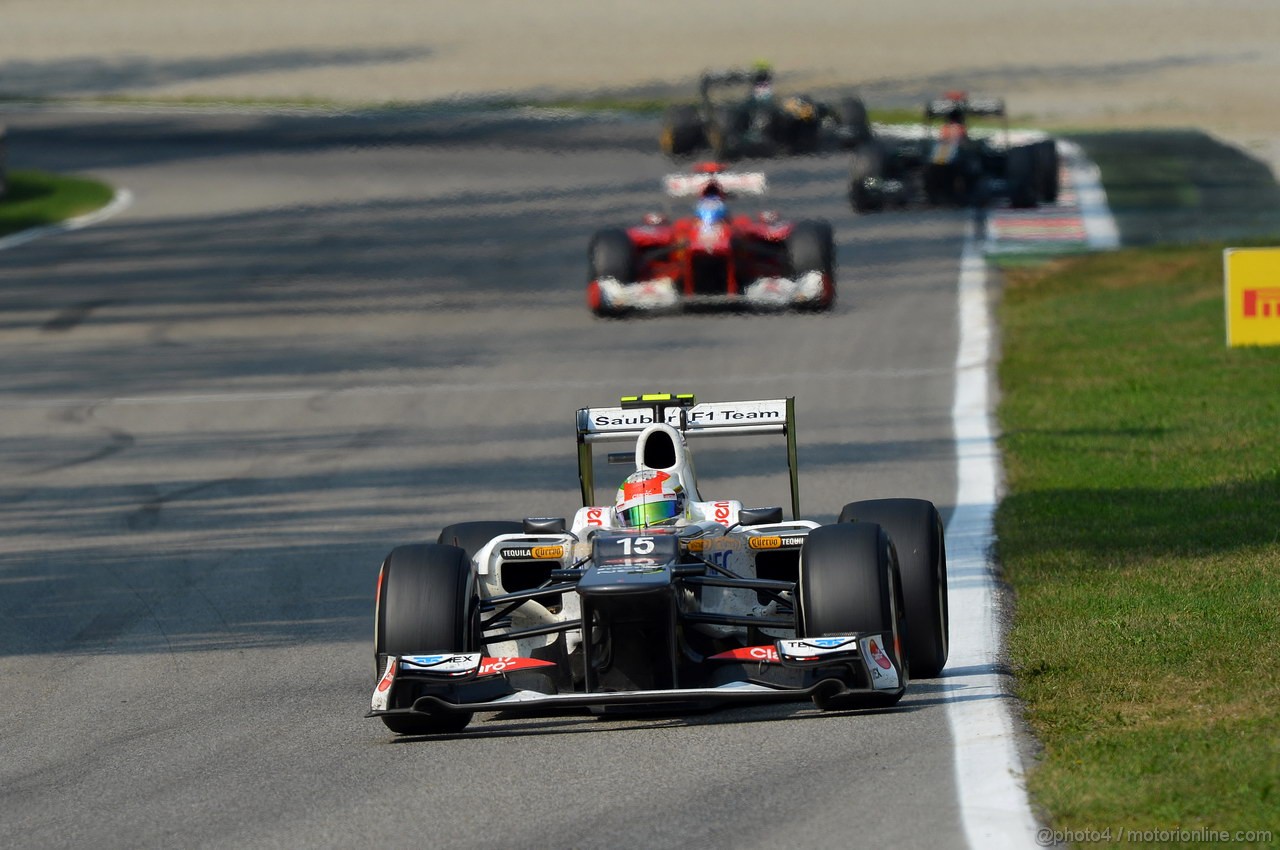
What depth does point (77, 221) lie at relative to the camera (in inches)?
1339

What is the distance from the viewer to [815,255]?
23.1 metres

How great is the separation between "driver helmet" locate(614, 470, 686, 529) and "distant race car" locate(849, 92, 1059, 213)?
68.4 ft

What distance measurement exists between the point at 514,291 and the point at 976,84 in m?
28.5

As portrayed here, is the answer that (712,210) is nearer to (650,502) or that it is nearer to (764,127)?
(650,502)

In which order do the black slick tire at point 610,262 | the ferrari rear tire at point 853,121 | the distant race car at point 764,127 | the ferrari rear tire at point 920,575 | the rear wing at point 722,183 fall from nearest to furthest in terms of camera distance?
1. the ferrari rear tire at point 920,575
2. the rear wing at point 722,183
3. the black slick tire at point 610,262
4. the ferrari rear tire at point 853,121
5. the distant race car at point 764,127

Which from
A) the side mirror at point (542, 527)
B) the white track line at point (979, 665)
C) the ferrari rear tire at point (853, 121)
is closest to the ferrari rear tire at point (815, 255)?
the white track line at point (979, 665)

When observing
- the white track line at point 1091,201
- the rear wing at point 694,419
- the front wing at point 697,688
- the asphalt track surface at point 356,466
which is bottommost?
the white track line at point 1091,201

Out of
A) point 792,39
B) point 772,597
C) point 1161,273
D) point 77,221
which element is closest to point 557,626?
point 772,597

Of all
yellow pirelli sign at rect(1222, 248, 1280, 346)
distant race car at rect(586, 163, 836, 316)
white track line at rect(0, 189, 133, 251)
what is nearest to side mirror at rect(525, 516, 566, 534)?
yellow pirelli sign at rect(1222, 248, 1280, 346)

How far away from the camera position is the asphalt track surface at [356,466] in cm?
750

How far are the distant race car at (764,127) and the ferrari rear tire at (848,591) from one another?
95.8 ft

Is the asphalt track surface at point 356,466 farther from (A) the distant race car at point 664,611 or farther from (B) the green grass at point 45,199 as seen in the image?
(B) the green grass at point 45,199

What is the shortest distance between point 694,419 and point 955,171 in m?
20.5

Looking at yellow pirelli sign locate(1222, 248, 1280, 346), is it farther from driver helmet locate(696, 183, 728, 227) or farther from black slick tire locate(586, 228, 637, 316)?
black slick tire locate(586, 228, 637, 316)
